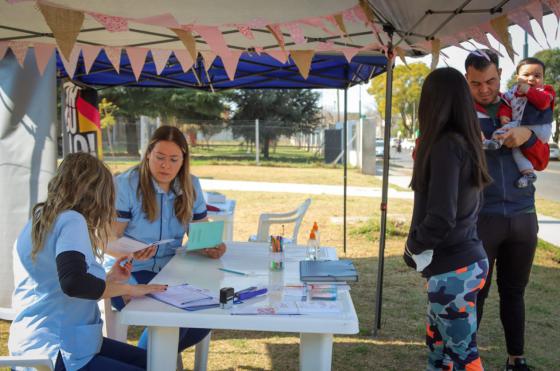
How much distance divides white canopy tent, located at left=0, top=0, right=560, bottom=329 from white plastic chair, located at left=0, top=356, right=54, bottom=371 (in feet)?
4.32

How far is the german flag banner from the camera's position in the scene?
5.31 metres

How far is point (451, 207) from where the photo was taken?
1.96 meters

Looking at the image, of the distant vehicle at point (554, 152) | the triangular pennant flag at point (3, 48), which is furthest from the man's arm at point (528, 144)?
the distant vehicle at point (554, 152)

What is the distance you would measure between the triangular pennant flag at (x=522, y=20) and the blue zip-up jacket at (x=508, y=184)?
0.51m

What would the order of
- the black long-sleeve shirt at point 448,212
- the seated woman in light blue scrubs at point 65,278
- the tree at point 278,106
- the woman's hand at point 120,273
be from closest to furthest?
1. the seated woman in light blue scrubs at point 65,278
2. the black long-sleeve shirt at point 448,212
3. the woman's hand at point 120,273
4. the tree at point 278,106

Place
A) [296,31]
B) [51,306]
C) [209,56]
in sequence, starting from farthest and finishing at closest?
1. [209,56]
2. [296,31]
3. [51,306]

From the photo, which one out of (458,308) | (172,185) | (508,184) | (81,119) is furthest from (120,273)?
(81,119)

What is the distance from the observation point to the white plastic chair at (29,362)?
1.54 meters

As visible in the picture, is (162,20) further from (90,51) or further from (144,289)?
(90,51)

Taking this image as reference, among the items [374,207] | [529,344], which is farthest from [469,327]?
[374,207]

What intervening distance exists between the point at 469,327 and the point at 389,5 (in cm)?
176

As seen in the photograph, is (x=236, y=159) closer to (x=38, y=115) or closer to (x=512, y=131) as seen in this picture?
(x=38, y=115)

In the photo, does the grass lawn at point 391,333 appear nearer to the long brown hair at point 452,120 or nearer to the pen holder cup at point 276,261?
the pen holder cup at point 276,261

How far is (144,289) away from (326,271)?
75cm
